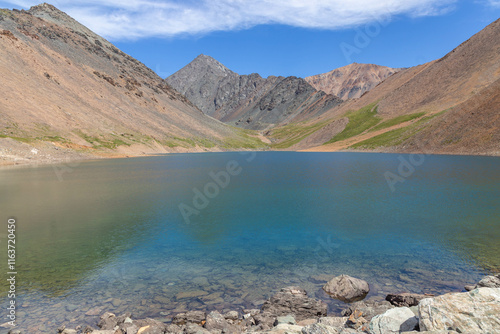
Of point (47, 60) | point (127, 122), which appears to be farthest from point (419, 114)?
point (47, 60)

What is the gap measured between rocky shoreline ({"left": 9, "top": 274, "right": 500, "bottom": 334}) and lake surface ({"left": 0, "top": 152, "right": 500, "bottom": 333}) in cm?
81

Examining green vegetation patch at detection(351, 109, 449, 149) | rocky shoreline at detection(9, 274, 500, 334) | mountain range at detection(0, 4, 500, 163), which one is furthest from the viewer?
green vegetation patch at detection(351, 109, 449, 149)

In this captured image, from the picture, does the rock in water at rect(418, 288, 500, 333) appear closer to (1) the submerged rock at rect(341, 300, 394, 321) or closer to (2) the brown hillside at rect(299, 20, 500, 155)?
(1) the submerged rock at rect(341, 300, 394, 321)

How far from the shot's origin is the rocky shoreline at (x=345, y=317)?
834cm

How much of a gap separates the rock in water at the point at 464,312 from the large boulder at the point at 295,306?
4769 mm

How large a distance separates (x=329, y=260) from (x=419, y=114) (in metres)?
169

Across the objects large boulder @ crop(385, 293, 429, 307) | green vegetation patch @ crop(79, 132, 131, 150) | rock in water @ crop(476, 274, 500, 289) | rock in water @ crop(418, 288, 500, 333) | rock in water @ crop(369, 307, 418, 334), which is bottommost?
large boulder @ crop(385, 293, 429, 307)

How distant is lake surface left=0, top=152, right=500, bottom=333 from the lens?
561 inches

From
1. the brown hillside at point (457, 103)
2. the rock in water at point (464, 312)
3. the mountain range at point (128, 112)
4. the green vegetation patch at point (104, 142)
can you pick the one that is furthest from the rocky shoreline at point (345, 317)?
the green vegetation patch at point (104, 142)

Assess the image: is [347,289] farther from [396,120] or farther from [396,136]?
[396,120]

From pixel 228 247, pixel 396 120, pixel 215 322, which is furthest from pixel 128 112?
pixel 215 322

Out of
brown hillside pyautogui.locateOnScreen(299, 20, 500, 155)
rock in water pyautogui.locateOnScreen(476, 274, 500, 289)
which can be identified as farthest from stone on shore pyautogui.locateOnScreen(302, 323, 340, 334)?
brown hillside pyautogui.locateOnScreen(299, 20, 500, 155)

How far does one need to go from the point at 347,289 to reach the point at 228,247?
880 cm

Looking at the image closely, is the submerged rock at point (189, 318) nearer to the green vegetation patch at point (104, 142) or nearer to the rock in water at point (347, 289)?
the rock in water at point (347, 289)
